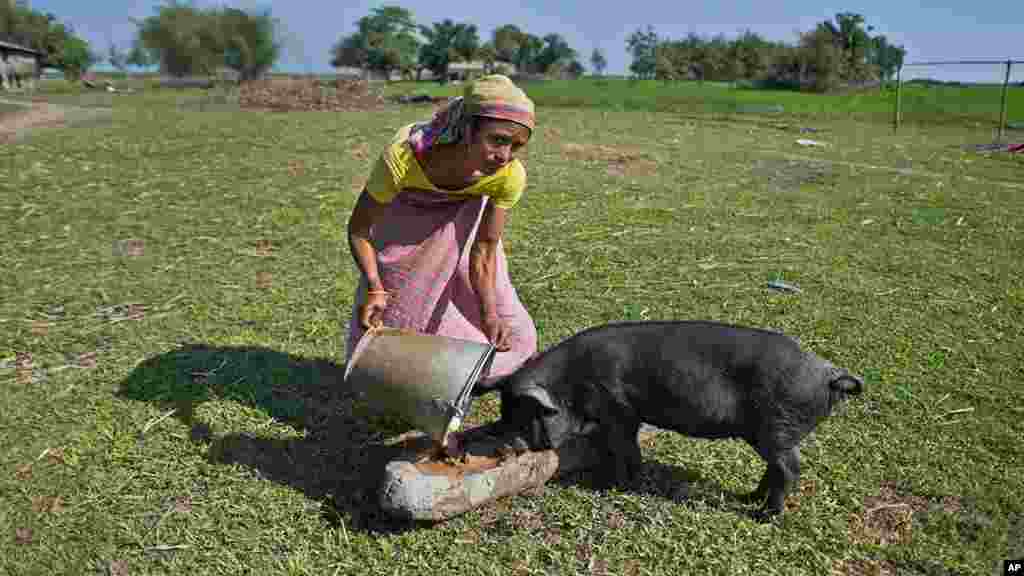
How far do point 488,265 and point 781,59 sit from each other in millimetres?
47395

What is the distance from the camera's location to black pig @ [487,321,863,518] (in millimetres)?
2941

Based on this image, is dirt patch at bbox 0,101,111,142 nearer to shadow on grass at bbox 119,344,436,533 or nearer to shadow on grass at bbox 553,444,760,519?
shadow on grass at bbox 119,344,436,533

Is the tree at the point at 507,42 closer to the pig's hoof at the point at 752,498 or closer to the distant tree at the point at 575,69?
the distant tree at the point at 575,69

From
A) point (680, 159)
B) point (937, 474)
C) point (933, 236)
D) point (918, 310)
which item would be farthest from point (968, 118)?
point (937, 474)

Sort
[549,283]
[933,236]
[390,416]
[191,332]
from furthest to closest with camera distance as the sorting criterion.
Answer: [933,236]
[549,283]
[191,332]
[390,416]

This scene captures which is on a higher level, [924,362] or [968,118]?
[968,118]

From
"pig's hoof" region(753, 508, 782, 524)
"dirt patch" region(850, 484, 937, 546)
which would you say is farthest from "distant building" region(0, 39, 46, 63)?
"dirt patch" region(850, 484, 937, 546)

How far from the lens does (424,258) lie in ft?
12.0

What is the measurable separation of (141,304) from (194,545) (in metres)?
3.20

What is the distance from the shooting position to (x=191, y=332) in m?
5.15

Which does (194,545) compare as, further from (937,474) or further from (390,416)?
(937,474)

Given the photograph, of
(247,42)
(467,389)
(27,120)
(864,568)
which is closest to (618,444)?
(467,389)

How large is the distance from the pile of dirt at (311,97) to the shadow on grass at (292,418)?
16.2 m

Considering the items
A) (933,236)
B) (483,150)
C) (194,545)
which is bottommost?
(194,545)
